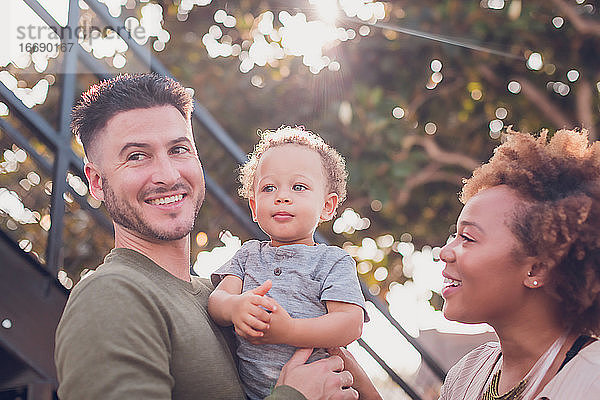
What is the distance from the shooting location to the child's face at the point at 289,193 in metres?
2.27

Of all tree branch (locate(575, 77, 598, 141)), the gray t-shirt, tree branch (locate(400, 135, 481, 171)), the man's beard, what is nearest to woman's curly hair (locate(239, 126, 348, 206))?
the gray t-shirt

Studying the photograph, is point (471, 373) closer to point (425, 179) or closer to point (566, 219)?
point (566, 219)

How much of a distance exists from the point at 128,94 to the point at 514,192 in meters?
1.23

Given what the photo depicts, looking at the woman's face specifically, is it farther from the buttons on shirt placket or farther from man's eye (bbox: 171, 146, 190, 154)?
man's eye (bbox: 171, 146, 190, 154)

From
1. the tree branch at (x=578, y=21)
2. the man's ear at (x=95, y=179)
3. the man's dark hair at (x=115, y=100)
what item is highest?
the tree branch at (x=578, y=21)

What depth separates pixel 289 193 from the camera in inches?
89.6

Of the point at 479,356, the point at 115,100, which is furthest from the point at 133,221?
the point at 479,356

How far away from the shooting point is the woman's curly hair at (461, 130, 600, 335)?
208 cm

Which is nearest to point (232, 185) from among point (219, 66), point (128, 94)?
point (219, 66)

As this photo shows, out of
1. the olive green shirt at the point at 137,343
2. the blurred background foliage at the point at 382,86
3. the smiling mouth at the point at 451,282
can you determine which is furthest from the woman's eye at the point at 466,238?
the blurred background foliage at the point at 382,86

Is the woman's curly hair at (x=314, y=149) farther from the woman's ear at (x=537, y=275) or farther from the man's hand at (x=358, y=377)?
the woman's ear at (x=537, y=275)

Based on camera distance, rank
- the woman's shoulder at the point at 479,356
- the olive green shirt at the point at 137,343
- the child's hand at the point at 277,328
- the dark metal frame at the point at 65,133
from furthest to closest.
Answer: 1. the dark metal frame at the point at 65,133
2. the woman's shoulder at the point at 479,356
3. the child's hand at the point at 277,328
4. the olive green shirt at the point at 137,343

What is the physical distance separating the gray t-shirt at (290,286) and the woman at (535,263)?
0.33 metres

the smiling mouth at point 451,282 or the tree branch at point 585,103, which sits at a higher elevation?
the tree branch at point 585,103
